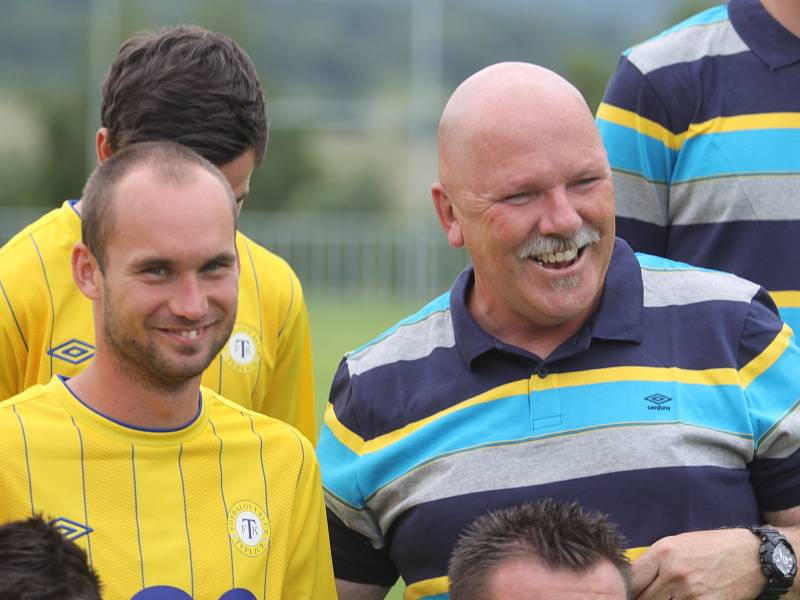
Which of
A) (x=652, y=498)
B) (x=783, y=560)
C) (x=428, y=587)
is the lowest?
(x=428, y=587)

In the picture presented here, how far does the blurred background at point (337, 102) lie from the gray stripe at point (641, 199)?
11.3 m

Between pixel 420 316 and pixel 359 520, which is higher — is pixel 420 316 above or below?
above

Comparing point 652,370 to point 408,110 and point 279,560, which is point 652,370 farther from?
point 408,110

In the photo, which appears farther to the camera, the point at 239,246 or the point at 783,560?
the point at 239,246

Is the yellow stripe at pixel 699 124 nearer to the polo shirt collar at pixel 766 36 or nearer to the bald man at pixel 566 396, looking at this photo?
the polo shirt collar at pixel 766 36

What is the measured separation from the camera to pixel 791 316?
11.8 ft

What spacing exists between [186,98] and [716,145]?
140 centimetres

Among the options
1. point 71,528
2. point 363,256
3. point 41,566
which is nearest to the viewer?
point 41,566

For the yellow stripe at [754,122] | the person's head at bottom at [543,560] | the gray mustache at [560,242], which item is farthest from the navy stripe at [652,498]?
the yellow stripe at [754,122]

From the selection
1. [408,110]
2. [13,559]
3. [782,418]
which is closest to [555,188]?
[782,418]

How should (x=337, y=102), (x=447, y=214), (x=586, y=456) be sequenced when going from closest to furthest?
(x=586, y=456) < (x=447, y=214) < (x=337, y=102)

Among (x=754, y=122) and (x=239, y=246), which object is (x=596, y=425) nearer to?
(x=754, y=122)

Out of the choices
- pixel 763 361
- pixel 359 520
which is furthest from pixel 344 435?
pixel 763 361

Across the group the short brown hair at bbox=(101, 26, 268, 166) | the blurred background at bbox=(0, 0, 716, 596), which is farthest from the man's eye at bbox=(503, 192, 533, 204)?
the blurred background at bbox=(0, 0, 716, 596)
